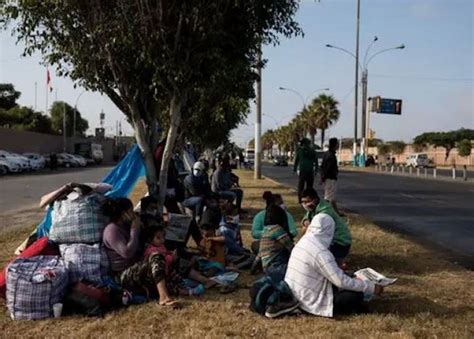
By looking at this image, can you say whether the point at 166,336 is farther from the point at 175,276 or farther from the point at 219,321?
the point at 175,276

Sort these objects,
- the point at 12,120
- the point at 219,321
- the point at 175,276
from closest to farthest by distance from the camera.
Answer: the point at 219,321 < the point at 175,276 < the point at 12,120

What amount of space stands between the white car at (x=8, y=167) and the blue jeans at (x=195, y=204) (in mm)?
33939

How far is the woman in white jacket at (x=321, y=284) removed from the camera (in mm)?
5938

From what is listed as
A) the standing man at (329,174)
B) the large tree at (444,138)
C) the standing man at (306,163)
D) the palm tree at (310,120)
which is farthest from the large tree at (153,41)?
the large tree at (444,138)

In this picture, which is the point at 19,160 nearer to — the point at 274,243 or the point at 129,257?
the point at 129,257

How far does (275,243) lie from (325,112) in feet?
237

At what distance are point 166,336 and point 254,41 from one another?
558 centimetres

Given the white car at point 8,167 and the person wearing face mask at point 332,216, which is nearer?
the person wearing face mask at point 332,216

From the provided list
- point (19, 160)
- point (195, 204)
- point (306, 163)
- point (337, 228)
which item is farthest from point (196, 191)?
point (19, 160)

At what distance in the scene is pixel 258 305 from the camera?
609 cm

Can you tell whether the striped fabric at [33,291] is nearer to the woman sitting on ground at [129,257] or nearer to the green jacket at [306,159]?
the woman sitting on ground at [129,257]

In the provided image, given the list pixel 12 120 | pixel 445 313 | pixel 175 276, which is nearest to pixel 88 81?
pixel 175 276

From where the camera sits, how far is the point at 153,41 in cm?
898

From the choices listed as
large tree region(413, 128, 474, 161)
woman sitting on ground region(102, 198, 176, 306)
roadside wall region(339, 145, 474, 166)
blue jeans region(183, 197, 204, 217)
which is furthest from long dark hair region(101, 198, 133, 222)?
large tree region(413, 128, 474, 161)
